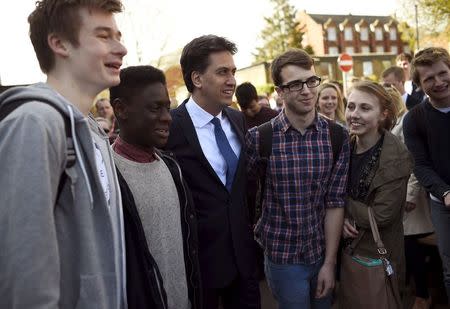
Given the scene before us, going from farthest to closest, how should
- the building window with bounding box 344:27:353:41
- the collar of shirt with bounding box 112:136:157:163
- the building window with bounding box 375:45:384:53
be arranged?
the building window with bounding box 375:45:384:53
the building window with bounding box 344:27:353:41
the collar of shirt with bounding box 112:136:157:163

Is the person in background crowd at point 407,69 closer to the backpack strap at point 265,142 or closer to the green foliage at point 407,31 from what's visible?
the backpack strap at point 265,142

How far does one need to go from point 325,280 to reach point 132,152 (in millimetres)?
1460

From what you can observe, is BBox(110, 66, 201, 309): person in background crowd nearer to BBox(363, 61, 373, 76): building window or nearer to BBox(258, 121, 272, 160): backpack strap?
BBox(258, 121, 272, 160): backpack strap

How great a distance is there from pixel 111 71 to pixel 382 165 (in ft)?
6.06

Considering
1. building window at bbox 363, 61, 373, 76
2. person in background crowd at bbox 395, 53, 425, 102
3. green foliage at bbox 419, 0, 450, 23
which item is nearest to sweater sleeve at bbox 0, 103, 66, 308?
person in background crowd at bbox 395, 53, 425, 102

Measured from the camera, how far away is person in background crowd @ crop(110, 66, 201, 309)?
1736 mm

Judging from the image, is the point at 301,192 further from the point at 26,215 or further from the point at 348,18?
the point at 348,18

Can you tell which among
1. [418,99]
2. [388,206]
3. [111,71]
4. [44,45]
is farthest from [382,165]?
[418,99]

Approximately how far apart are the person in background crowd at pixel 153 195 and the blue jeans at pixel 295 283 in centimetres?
64

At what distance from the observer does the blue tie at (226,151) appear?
2434 millimetres

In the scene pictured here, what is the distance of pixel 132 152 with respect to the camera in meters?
1.95

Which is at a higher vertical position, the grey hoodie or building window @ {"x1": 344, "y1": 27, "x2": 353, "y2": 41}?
building window @ {"x1": 344, "y1": 27, "x2": 353, "y2": 41}

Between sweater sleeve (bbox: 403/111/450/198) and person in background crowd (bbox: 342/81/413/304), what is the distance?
0.49 metres

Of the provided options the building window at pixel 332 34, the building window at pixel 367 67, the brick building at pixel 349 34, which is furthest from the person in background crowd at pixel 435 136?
the building window at pixel 332 34
